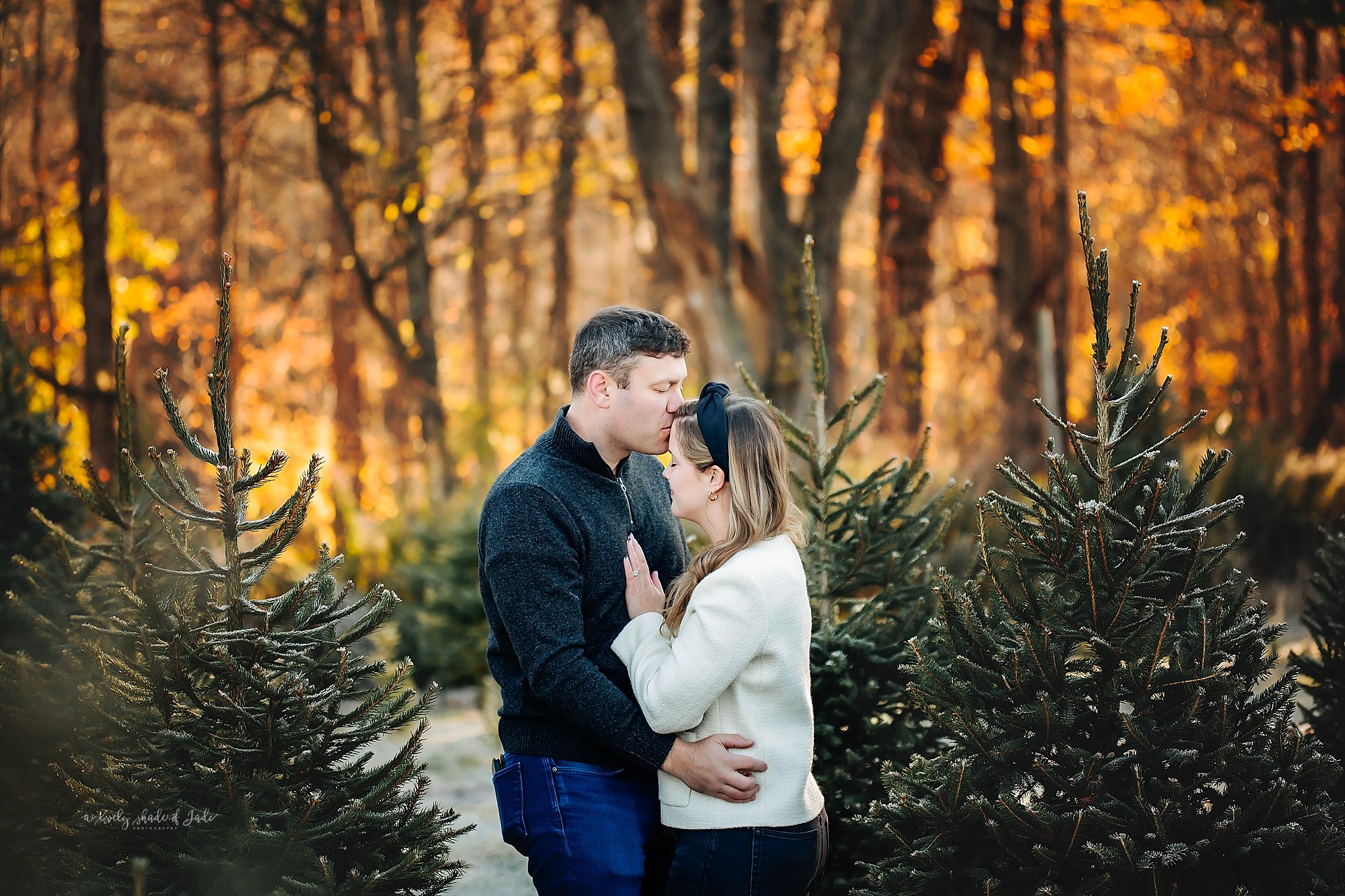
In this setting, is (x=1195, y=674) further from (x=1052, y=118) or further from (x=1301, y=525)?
(x=1052, y=118)

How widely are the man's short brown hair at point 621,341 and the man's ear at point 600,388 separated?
0.04ft

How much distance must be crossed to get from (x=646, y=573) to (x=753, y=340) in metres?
8.08

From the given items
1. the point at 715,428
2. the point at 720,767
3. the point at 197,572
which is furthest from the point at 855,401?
the point at 197,572

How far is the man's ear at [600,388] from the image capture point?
315 cm

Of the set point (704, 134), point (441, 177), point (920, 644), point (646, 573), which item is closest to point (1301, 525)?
→ point (704, 134)

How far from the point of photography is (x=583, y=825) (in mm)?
2990

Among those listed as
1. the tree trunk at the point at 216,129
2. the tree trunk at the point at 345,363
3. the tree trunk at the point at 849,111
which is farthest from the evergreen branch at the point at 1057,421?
the tree trunk at the point at 345,363

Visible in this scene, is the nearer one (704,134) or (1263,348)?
(704,134)

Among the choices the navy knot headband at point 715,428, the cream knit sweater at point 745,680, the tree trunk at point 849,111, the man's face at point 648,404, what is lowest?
the cream knit sweater at point 745,680

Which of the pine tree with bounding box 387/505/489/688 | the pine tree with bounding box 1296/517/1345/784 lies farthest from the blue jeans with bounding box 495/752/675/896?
the pine tree with bounding box 387/505/489/688

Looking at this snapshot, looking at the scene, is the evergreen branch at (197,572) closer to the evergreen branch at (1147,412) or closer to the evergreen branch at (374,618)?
the evergreen branch at (374,618)

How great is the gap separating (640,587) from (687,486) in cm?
35

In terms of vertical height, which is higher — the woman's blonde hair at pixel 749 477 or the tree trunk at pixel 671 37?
the tree trunk at pixel 671 37

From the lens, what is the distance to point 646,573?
3145 mm
